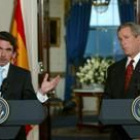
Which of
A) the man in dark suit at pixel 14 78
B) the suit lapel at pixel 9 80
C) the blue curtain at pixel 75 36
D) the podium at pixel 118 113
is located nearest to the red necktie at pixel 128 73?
the man in dark suit at pixel 14 78

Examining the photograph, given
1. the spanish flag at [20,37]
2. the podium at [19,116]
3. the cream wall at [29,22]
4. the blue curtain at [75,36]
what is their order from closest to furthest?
1. the podium at [19,116]
2. the spanish flag at [20,37]
3. the cream wall at [29,22]
4. the blue curtain at [75,36]

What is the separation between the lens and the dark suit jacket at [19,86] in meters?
2.79

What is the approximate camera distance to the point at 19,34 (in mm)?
4926

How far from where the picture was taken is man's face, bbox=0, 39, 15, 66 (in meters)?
2.83

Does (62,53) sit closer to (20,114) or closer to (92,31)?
(92,31)

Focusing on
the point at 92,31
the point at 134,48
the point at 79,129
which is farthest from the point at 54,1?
the point at 134,48

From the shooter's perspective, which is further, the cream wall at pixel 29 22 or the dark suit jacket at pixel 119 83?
the cream wall at pixel 29 22

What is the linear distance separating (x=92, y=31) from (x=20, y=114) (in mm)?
9200

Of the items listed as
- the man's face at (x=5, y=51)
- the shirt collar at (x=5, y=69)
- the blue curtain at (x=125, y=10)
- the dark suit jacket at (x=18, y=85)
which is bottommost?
the dark suit jacket at (x=18, y=85)

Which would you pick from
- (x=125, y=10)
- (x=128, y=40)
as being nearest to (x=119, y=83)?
(x=128, y=40)

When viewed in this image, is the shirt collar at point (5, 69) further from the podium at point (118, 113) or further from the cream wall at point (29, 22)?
the cream wall at point (29, 22)

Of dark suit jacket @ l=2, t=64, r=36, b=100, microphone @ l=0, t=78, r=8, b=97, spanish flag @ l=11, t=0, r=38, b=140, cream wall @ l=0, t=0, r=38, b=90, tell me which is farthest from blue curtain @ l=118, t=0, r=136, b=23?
microphone @ l=0, t=78, r=8, b=97

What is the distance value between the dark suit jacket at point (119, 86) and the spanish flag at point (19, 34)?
188 centimetres

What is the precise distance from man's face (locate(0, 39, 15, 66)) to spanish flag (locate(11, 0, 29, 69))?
79.0 inches
